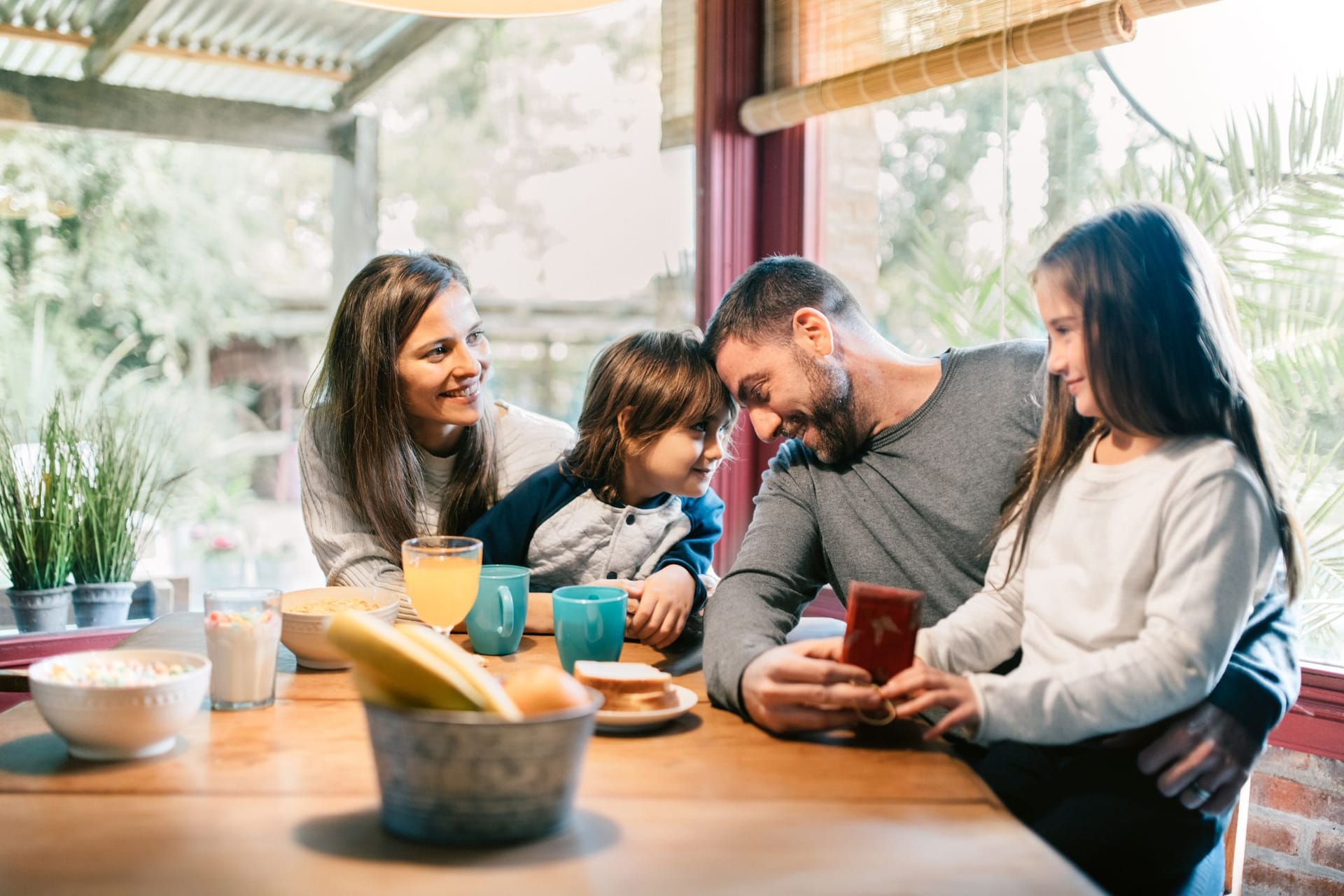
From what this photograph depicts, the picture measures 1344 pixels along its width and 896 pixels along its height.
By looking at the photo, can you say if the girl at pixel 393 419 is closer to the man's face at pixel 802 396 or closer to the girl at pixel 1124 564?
the man's face at pixel 802 396

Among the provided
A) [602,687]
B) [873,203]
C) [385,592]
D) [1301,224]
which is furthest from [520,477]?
[1301,224]

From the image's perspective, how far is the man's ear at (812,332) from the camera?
187 centimetres

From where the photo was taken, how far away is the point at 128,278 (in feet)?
9.34

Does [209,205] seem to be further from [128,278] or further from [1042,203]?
[1042,203]

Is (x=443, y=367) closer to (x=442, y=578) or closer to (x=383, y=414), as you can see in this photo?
(x=383, y=414)

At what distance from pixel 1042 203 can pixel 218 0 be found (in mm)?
2090

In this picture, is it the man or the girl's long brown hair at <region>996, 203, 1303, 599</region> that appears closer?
the girl's long brown hair at <region>996, 203, 1303, 599</region>

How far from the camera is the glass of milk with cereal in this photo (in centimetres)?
130

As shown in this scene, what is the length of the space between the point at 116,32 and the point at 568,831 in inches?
102

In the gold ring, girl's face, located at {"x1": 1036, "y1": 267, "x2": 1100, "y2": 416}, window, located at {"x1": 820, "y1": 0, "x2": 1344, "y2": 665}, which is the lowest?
the gold ring

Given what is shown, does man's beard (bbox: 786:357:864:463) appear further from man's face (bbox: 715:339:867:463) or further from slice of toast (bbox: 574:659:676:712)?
slice of toast (bbox: 574:659:676:712)

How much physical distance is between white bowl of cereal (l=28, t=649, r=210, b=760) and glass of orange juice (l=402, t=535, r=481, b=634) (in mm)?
319

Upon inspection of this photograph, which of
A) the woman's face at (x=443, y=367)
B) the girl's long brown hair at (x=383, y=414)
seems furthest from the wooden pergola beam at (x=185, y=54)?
the woman's face at (x=443, y=367)

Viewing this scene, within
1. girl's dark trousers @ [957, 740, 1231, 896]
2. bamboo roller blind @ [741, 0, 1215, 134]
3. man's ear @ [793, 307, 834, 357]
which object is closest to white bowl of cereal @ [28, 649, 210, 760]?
girl's dark trousers @ [957, 740, 1231, 896]
